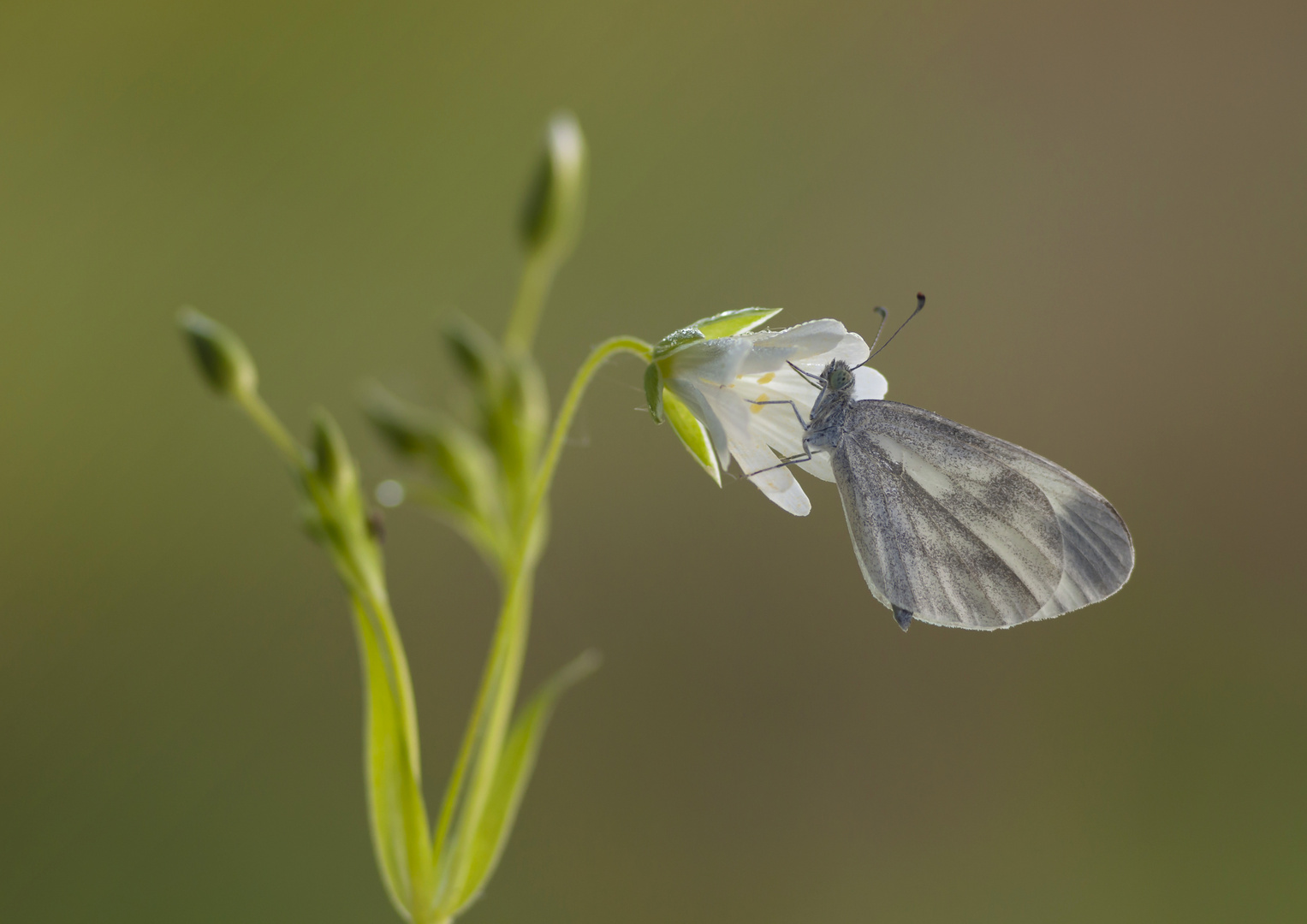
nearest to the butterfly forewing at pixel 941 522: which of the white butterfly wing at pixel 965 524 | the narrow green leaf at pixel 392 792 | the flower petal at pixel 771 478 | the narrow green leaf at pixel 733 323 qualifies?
the white butterfly wing at pixel 965 524

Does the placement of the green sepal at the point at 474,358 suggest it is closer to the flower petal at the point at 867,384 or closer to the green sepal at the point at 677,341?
the green sepal at the point at 677,341

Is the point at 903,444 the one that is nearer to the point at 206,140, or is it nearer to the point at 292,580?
the point at 292,580

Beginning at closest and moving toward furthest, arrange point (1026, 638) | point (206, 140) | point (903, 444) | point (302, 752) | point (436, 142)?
point (903, 444) → point (302, 752) → point (1026, 638) → point (206, 140) → point (436, 142)

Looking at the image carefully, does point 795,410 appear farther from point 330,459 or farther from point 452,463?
point 330,459

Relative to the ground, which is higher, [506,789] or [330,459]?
[330,459]

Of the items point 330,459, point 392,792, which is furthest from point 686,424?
point 392,792

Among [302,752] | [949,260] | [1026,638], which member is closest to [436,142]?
[949,260]

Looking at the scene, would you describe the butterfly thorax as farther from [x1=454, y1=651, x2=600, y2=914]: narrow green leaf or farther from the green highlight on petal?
[x1=454, y1=651, x2=600, y2=914]: narrow green leaf

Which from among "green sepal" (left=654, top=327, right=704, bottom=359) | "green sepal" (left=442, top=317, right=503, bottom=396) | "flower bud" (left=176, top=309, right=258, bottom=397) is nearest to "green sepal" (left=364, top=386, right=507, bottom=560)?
"green sepal" (left=442, top=317, right=503, bottom=396)
